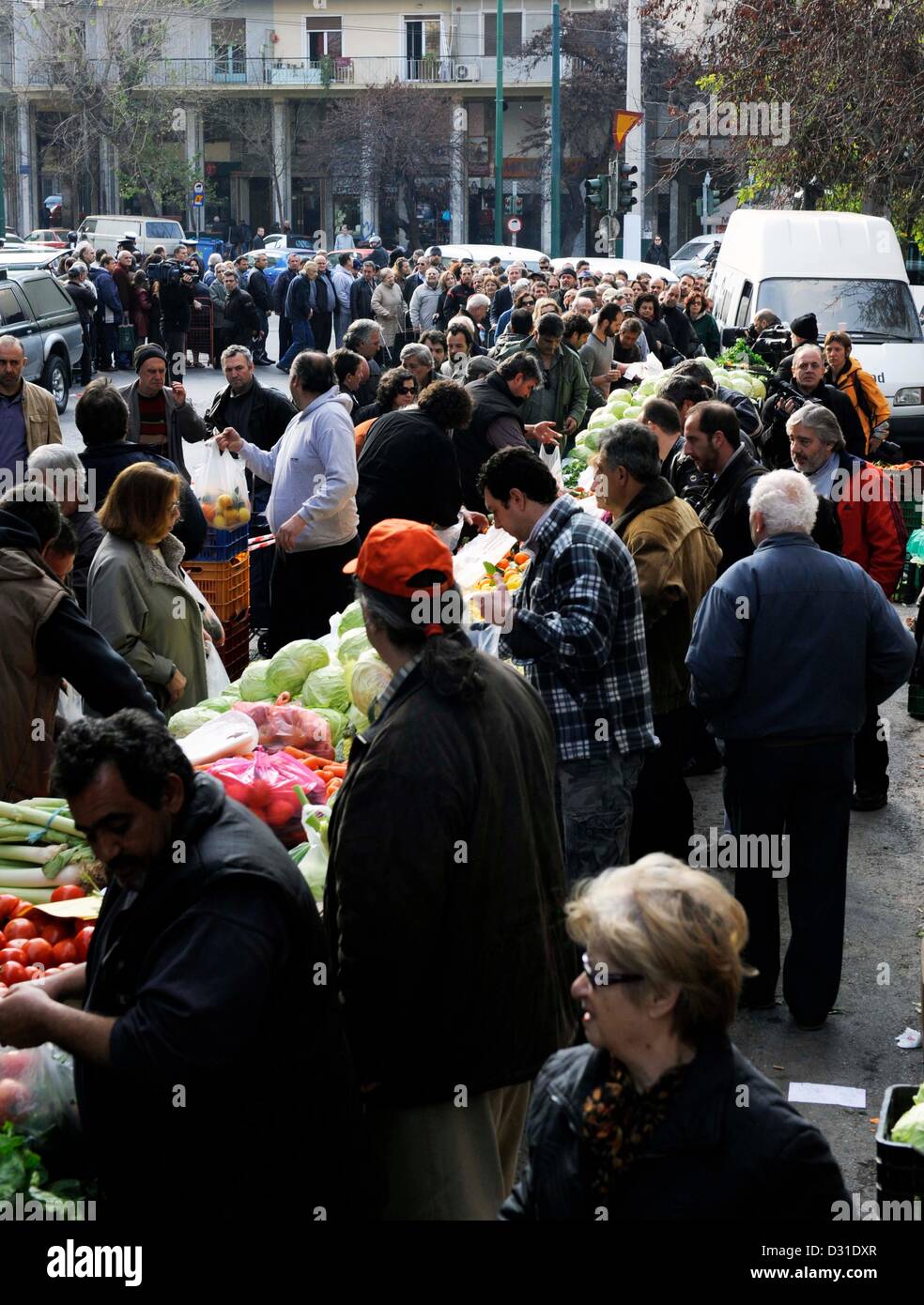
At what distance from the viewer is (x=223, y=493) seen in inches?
340

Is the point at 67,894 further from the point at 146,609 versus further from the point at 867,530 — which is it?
the point at 867,530

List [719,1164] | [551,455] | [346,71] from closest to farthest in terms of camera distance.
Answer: [719,1164] < [551,455] < [346,71]

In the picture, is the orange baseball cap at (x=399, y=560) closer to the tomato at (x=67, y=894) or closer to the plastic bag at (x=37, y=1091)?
the plastic bag at (x=37, y=1091)

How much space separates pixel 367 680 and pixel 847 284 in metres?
13.1

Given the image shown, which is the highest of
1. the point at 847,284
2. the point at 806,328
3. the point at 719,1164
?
the point at 847,284

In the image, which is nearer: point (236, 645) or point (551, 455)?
point (236, 645)

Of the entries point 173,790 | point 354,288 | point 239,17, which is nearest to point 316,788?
point 173,790

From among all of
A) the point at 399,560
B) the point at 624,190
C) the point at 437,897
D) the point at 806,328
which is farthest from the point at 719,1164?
the point at 624,190

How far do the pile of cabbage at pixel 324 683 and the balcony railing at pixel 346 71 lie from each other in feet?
194

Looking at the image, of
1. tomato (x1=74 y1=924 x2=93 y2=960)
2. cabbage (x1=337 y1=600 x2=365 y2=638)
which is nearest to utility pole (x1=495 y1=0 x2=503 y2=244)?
cabbage (x1=337 y1=600 x2=365 y2=638)

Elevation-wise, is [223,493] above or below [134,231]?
below

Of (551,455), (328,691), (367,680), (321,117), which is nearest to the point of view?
(367,680)

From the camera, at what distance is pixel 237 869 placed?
2887mm

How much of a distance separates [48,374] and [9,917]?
18.0 m
